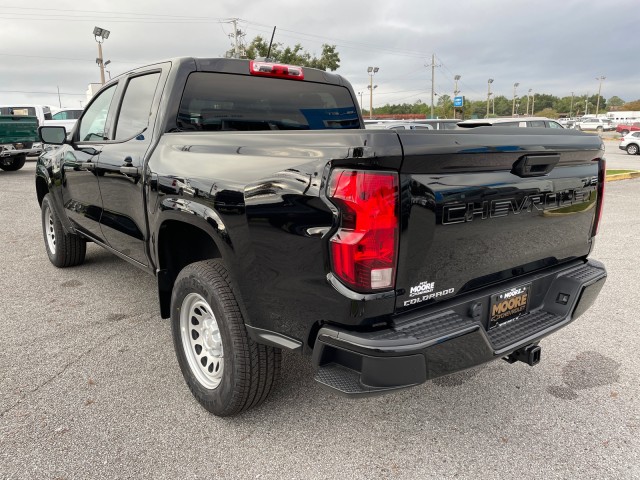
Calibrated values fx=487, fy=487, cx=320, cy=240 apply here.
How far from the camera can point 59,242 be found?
203 inches

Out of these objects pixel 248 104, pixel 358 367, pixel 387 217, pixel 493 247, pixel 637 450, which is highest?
pixel 248 104

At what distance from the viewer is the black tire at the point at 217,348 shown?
7.78 feet

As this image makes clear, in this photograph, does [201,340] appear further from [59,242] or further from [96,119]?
[59,242]

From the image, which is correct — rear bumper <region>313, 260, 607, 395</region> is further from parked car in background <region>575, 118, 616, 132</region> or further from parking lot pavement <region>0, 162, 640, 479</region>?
parked car in background <region>575, 118, 616, 132</region>

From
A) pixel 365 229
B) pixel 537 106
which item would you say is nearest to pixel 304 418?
pixel 365 229

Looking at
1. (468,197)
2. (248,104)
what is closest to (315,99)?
(248,104)

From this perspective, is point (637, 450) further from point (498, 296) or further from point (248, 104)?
point (248, 104)

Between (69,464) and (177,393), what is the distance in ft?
2.32

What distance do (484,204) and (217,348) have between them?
5.18 feet

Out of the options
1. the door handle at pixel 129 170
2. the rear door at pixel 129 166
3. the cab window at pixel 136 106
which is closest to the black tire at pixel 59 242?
the rear door at pixel 129 166

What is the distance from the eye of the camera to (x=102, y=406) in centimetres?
275

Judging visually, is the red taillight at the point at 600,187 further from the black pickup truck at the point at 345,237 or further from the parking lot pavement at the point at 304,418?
the parking lot pavement at the point at 304,418

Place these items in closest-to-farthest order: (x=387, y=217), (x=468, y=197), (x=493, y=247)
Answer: (x=387, y=217) → (x=468, y=197) → (x=493, y=247)

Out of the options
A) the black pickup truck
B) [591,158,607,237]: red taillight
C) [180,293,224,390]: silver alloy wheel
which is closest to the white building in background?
[591,158,607,237]: red taillight
